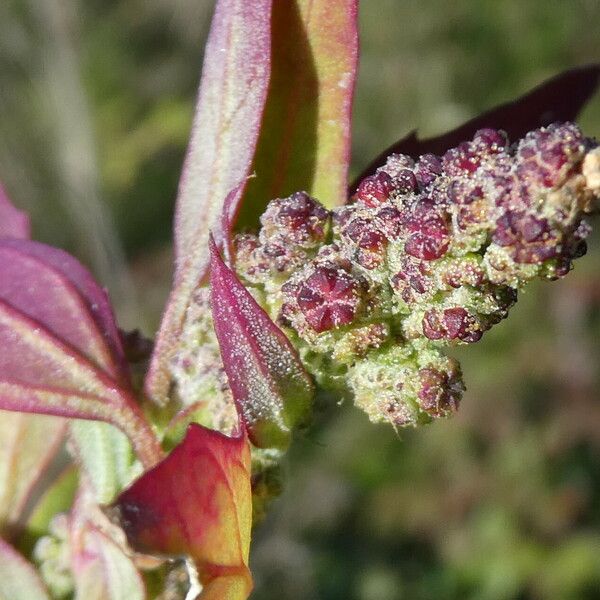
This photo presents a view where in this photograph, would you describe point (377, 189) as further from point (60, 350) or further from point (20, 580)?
point (20, 580)

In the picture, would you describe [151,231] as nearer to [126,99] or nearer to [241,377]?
[126,99]

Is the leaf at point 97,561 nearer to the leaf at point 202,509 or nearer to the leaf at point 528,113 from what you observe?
the leaf at point 202,509

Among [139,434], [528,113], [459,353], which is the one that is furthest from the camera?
[459,353]

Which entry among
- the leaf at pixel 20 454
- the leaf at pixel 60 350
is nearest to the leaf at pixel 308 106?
the leaf at pixel 60 350

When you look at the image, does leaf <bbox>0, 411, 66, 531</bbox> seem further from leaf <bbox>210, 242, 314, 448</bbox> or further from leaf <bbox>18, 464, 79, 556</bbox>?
leaf <bbox>210, 242, 314, 448</bbox>

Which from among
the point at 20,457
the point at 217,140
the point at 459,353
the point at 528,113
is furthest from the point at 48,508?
the point at 459,353

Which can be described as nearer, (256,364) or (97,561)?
(256,364)

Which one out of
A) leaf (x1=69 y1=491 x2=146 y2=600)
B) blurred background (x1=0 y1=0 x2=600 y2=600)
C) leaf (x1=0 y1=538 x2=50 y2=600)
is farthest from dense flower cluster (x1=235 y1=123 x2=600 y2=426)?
blurred background (x1=0 y1=0 x2=600 y2=600)
